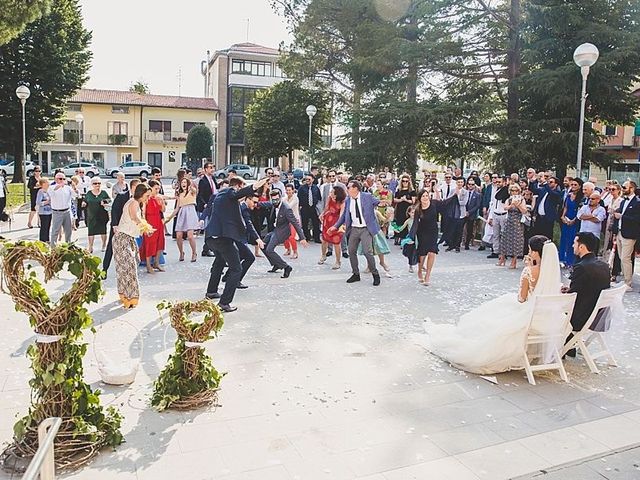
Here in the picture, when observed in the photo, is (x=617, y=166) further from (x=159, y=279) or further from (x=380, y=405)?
(x=380, y=405)

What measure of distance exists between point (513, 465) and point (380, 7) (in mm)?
22452

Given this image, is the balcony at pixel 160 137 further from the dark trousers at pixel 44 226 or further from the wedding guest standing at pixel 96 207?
the wedding guest standing at pixel 96 207

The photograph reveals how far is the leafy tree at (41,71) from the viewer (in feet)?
105

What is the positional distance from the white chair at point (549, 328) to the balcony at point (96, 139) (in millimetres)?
60480

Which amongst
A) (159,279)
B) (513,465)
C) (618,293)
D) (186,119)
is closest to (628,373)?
(618,293)

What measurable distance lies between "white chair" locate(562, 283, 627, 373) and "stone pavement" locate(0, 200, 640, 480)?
15 cm

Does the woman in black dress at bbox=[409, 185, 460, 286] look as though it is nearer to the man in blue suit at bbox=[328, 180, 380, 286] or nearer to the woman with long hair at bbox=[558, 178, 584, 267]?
the man in blue suit at bbox=[328, 180, 380, 286]

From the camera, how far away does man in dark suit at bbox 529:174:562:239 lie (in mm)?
12352

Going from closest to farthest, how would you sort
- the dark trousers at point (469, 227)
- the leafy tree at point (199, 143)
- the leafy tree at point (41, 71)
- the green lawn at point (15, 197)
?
1. the dark trousers at point (469, 227)
2. the green lawn at point (15, 197)
3. the leafy tree at point (41, 71)
4. the leafy tree at point (199, 143)

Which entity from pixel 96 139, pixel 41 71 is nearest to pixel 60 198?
pixel 41 71

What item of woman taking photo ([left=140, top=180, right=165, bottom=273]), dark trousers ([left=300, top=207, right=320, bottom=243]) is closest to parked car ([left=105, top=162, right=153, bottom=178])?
dark trousers ([left=300, top=207, right=320, bottom=243])

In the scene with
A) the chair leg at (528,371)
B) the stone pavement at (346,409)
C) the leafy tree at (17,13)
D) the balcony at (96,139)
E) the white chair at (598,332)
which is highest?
the leafy tree at (17,13)

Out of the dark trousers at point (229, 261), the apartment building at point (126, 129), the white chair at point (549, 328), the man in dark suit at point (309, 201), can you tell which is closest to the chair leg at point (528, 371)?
the white chair at point (549, 328)

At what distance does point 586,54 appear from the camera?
12250mm
